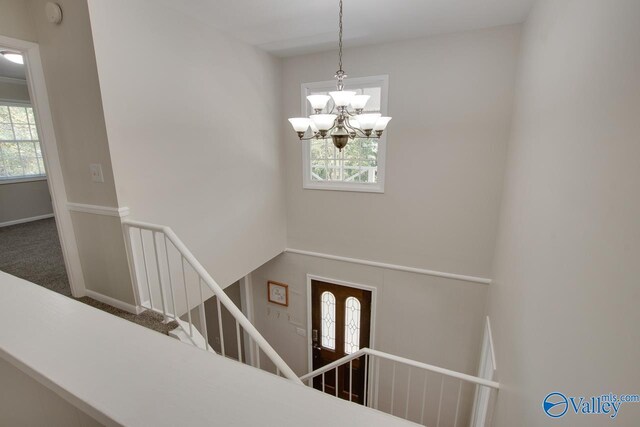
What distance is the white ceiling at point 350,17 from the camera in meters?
2.54

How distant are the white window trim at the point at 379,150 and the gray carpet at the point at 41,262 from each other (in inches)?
98.6

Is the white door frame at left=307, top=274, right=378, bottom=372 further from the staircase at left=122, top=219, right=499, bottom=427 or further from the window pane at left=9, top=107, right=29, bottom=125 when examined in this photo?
the window pane at left=9, top=107, right=29, bottom=125

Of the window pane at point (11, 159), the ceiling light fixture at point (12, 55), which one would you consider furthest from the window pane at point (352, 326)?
the window pane at point (11, 159)

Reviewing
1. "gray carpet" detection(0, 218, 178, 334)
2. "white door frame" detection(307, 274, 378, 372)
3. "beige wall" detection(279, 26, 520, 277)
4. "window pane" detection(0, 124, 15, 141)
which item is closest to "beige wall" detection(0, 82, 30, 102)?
"window pane" detection(0, 124, 15, 141)

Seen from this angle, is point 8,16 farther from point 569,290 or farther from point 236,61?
point 569,290

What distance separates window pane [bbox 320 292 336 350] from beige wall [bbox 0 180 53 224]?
531 centimetres

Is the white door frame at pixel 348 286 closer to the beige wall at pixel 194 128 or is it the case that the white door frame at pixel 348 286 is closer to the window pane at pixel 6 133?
the beige wall at pixel 194 128

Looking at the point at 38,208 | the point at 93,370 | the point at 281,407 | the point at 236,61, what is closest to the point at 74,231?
the point at 236,61

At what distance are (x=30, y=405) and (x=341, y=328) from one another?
13.7 ft

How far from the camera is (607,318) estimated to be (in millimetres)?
928

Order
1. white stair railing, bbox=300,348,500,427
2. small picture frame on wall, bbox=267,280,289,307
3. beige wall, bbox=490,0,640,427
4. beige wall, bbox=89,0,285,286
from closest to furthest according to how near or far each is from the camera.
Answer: beige wall, bbox=490,0,640,427 → beige wall, bbox=89,0,285,286 → white stair railing, bbox=300,348,500,427 → small picture frame on wall, bbox=267,280,289,307

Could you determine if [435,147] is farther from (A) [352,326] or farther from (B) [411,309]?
(A) [352,326]

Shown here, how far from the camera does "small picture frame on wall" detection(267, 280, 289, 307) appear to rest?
4704 mm

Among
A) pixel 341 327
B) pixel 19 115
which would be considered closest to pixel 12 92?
pixel 19 115
